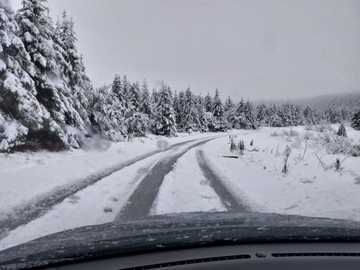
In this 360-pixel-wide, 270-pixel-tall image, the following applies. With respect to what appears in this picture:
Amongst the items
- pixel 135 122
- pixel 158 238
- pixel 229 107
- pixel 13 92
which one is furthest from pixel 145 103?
pixel 158 238

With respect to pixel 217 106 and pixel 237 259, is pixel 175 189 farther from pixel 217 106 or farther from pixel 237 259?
pixel 217 106

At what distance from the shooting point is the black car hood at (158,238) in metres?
1.82

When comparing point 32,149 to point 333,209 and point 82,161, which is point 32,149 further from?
point 333,209

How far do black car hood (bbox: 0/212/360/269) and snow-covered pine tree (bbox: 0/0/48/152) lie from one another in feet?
30.6

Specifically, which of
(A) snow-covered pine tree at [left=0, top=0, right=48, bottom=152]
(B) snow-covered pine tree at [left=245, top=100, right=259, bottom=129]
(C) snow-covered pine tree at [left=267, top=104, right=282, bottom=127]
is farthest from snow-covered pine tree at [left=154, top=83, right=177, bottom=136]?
(C) snow-covered pine tree at [left=267, top=104, right=282, bottom=127]

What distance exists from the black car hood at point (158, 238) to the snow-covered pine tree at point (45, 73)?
1124 centimetres

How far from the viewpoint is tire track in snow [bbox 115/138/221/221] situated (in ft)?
15.3

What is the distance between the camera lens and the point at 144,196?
5828 millimetres

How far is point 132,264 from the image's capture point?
5.70ft

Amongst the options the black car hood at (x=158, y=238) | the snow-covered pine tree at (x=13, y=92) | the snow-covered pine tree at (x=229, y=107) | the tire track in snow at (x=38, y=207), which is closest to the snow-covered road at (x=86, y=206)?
the tire track in snow at (x=38, y=207)

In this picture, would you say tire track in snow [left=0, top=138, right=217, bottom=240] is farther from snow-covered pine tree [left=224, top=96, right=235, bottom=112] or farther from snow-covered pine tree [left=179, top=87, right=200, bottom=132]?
snow-covered pine tree [left=224, top=96, right=235, bottom=112]

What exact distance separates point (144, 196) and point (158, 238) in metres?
3.86

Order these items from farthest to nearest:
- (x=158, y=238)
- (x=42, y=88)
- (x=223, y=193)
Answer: (x=42, y=88) → (x=223, y=193) → (x=158, y=238)

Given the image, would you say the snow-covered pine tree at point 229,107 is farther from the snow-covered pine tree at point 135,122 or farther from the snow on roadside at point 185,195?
the snow on roadside at point 185,195
